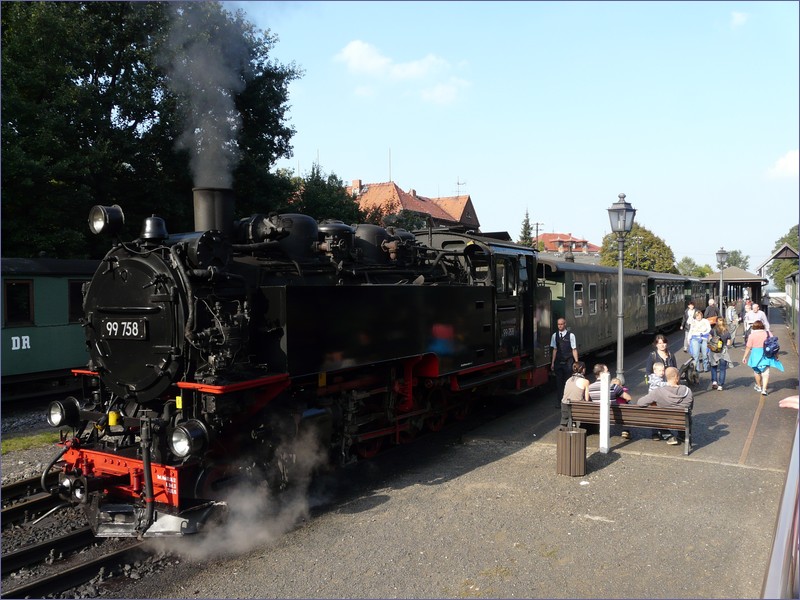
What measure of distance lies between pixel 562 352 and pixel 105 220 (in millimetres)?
7131

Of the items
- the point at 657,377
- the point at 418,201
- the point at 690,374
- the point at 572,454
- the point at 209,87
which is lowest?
the point at 572,454

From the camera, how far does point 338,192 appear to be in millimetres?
21703

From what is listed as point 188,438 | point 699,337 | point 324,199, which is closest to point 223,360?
point 188,438

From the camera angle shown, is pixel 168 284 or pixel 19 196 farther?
pixel 19 196

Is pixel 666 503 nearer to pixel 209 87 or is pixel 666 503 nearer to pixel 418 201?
pixel 209 87

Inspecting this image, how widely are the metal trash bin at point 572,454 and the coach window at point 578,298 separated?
6.56m

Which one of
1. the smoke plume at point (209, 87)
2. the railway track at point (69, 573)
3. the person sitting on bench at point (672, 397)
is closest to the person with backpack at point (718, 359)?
the person sitting on bench at point (672, 397)

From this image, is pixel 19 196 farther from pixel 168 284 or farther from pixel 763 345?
pixel 763 345

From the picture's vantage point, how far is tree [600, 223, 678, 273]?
44.9 meters

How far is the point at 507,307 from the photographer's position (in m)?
9.05

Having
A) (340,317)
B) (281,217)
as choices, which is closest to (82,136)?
(281,217)

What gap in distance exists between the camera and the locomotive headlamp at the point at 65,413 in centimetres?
581

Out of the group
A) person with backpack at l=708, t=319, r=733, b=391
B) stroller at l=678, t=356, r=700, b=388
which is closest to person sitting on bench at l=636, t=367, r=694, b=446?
person with backpack at l=708, t=319, r=733, b=391

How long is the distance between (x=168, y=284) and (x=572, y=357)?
690cm
